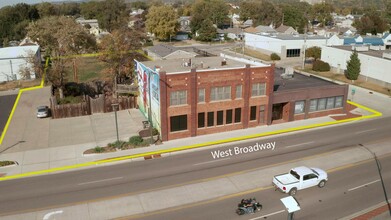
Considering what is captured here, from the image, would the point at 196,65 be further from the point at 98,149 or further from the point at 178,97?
the point at 98,149

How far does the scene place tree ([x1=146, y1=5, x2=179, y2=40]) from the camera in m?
121

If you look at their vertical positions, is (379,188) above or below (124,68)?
below

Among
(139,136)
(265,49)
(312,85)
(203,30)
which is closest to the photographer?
(139,136)

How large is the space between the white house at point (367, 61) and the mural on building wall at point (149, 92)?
1656 inches

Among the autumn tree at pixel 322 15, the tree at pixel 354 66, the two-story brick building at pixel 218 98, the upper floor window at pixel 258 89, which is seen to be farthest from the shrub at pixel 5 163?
the autumn tree at pixel 322 15

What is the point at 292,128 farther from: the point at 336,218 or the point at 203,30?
the point at 203,30

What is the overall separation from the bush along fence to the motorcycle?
27.4m

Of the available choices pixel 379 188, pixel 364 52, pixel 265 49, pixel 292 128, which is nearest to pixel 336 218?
pixel 379 188

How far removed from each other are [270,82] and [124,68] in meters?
29.2

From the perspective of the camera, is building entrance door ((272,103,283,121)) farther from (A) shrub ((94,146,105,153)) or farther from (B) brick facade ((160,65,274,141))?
(A) shrub ((94,146,105,153))

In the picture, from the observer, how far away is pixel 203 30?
119688 mm

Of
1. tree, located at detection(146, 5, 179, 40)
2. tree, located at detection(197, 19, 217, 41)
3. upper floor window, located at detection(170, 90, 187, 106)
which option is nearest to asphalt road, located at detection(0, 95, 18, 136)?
upper floor window, located at detection(170, 90, 187, 106)

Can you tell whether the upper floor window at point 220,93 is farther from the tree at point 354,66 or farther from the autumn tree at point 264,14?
the autumn tree at point 264,14

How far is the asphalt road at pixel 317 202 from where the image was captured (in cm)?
2423
